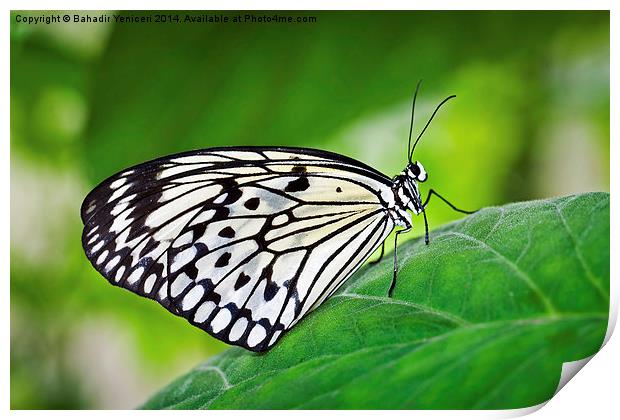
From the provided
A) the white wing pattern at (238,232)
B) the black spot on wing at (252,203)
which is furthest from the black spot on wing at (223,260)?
the black spot on wing at (252,203)

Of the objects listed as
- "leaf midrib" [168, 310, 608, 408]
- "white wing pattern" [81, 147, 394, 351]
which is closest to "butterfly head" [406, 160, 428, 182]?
"white wing pattern" [81, 147, 394, 351]

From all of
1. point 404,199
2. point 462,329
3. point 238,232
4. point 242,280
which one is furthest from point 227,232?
point 462,329

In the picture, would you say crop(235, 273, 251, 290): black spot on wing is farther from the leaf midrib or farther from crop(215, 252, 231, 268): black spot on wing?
the leaf midrib

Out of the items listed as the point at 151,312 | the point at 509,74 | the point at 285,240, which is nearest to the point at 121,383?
the point at 151,312

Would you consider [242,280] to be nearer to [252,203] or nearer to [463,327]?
[252,203]

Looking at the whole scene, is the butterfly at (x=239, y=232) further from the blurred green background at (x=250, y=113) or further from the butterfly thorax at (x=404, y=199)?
the blurred green background at (x=250, y=113)

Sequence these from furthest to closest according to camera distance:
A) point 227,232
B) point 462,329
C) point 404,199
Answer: point 404,199, point 227,232, point 462,329

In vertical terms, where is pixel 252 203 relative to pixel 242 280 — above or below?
above
